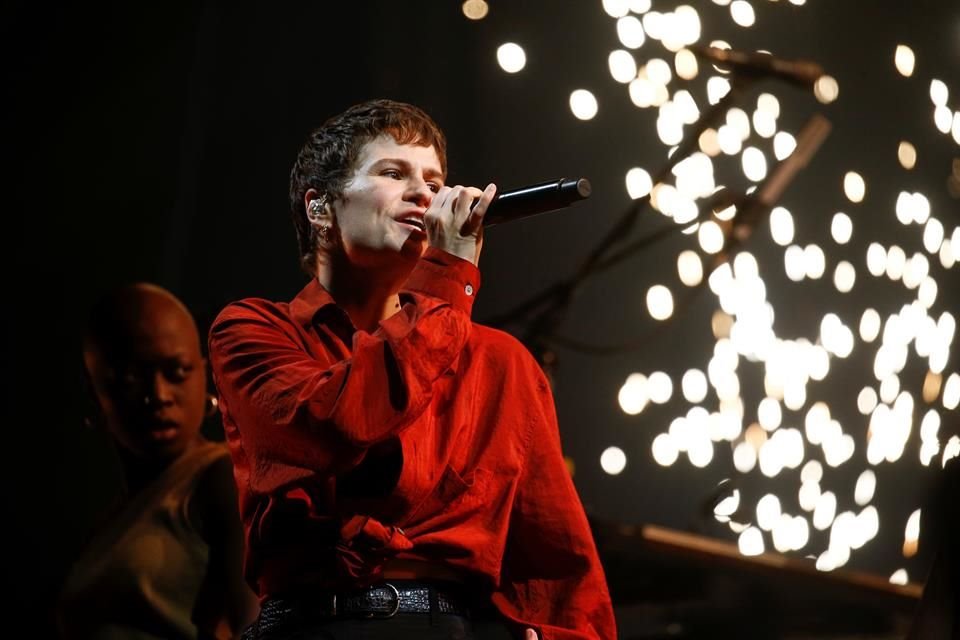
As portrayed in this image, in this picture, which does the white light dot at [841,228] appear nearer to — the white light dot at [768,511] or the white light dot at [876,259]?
the white light dot at [876,259]

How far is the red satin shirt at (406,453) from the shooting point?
42.3 inches

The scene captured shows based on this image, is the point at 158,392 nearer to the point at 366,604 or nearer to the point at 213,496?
the point at 213,496

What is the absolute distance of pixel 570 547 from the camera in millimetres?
1234

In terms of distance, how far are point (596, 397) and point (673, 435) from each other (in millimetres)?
221

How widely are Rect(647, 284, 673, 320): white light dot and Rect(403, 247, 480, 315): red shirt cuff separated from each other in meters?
1.27

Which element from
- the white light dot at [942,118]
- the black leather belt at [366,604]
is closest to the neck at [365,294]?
the black leather belt at [366,604]

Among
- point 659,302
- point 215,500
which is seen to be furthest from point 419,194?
point 659,302

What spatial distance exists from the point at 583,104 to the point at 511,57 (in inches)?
7.0

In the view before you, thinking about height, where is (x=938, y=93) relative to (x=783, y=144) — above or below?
above

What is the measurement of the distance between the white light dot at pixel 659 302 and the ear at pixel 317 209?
1.10m

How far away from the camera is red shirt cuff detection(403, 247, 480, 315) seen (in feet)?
3.69

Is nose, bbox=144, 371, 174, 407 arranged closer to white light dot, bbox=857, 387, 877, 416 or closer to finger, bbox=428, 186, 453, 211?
finger, bbox=428, 186, 453, 211

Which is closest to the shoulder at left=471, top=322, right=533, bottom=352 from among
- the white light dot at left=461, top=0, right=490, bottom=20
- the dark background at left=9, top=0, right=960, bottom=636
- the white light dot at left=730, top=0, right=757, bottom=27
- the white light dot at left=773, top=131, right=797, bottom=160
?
the dark background at left=9, top=0, right=960, bottom=636

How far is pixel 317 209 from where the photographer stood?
1.40 metres
